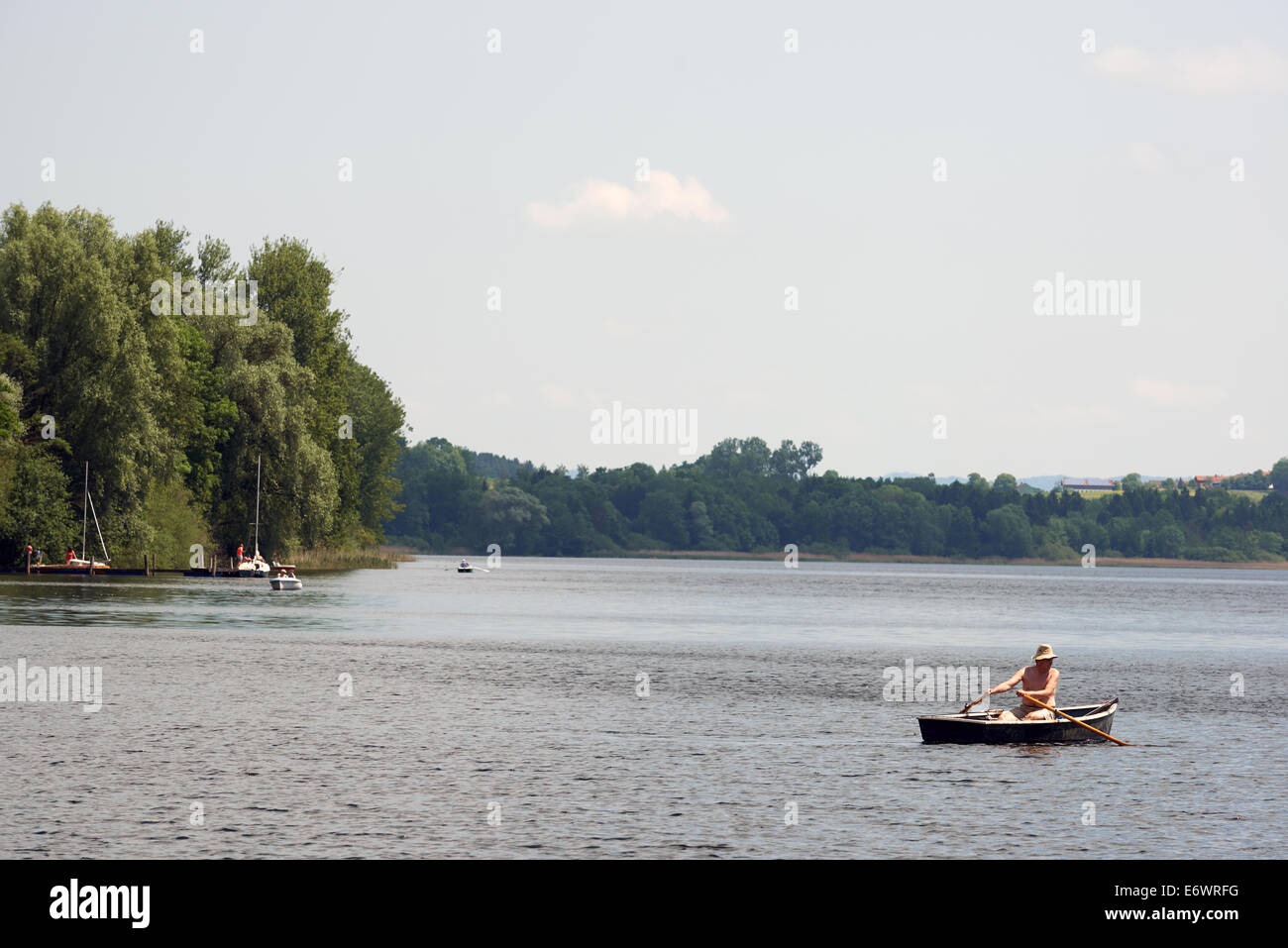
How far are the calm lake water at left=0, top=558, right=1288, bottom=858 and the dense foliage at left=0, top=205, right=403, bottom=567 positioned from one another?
66.4 ft

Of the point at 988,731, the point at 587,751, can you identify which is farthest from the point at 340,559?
the point at 988,731

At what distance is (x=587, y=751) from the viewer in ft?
117

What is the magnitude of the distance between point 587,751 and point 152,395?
241ft

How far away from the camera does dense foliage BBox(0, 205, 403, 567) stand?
323 ft

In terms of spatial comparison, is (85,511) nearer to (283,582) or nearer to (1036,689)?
(283,582)

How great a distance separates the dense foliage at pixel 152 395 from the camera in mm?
98562

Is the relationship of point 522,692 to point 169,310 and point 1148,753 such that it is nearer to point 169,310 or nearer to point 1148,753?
point 1148,753

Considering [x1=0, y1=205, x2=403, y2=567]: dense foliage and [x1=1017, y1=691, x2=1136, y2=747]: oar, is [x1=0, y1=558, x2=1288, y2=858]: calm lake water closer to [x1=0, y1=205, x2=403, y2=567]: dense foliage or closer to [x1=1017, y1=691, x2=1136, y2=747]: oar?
[x1=1017, y1=691, x2=1136, y2=747]: oar

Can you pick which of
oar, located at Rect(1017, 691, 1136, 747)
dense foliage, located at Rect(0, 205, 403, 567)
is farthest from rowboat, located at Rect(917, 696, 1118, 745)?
dense foliage, located at Rect(0, 205, 403, 567)

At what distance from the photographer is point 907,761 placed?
3450 cm

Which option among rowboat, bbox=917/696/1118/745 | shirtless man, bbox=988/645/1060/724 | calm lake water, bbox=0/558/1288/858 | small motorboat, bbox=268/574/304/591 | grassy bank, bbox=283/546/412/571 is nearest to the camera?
calm lake water, bbox=0/558/1288/858

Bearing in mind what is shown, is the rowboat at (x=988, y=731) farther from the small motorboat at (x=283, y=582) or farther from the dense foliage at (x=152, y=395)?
the small motorboat at (x=283, y=582)

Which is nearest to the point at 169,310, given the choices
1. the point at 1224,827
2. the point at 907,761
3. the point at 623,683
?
the point at 623,683
